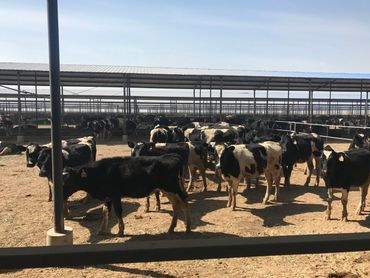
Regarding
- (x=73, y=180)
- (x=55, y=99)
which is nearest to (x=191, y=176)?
(x=73, y=180)

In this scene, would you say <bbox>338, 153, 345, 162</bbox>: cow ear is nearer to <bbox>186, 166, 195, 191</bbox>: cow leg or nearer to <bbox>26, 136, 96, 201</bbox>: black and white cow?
<bbox>186, 166, 195, 191</bbox>: cow leg

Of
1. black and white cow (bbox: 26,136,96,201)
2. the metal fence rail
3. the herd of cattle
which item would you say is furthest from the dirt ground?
the metal fence rail

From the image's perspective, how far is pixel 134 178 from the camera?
281 inches

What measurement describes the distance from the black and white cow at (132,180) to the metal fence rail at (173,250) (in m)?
5.43

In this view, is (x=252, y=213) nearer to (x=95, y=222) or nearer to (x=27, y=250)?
(x=95, y=222)

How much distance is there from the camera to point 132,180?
23.4 feet

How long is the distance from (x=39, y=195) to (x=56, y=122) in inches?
196

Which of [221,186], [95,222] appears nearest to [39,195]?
[95,222]

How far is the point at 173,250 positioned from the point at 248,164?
7.89 metres

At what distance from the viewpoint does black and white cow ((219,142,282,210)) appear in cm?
919

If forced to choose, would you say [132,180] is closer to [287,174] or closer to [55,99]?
[55,99]

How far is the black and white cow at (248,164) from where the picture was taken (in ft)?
30.1

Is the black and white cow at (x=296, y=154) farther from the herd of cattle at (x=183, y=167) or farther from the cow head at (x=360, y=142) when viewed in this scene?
the cow head at (x=360, y=142)

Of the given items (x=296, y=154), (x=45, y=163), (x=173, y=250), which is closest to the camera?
(x=173, y=250)
